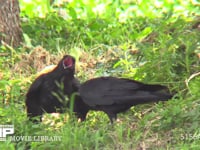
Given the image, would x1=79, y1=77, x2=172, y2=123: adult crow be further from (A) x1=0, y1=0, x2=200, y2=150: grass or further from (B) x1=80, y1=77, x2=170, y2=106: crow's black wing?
(A) x1=0, y1=0, x2=200, y2=150: grass

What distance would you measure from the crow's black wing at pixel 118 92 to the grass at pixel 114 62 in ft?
0.61

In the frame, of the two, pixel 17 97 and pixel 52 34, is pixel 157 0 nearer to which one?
pixel 52 34

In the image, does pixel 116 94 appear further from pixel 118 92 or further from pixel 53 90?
pixel 53 90

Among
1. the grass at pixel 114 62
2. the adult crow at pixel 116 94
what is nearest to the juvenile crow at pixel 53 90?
the grass at pixel 114 62

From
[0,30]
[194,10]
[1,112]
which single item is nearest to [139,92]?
[1,112]

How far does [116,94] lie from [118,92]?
0.03 meters

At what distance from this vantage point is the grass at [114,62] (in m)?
6.52

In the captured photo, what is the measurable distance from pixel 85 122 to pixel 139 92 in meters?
0.55

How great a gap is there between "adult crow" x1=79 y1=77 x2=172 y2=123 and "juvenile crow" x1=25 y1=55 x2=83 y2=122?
253 mm

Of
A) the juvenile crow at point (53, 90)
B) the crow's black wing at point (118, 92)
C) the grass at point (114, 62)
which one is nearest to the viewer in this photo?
the grass at point (114, 62)

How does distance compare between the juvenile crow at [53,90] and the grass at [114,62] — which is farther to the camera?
the juvenile crow at [53,90]

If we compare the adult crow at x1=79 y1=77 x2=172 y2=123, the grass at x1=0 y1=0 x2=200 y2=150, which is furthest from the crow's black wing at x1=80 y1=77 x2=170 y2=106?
the grass at x1=0 y1=0 x2=200 y2=150

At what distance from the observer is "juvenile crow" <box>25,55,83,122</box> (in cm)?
712

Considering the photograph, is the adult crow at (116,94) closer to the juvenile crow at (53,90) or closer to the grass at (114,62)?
the grass at (114,62)
